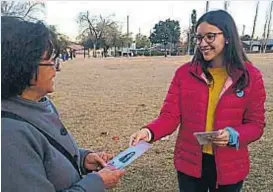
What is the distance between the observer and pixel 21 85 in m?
1.49

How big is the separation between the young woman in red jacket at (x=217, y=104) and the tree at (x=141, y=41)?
64.4 metres

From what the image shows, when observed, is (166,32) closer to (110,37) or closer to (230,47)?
(110,37)

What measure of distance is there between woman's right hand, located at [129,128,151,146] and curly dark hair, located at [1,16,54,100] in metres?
0.98

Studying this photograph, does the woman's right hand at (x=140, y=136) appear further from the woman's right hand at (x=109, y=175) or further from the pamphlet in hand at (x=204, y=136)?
the woman's right hand at (x=109, y=175)

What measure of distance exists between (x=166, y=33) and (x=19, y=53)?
62200mm

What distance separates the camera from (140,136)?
2410 mm

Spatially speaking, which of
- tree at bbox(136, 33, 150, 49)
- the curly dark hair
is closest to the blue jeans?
the curly dark hair

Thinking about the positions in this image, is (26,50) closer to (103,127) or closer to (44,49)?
(44,49)

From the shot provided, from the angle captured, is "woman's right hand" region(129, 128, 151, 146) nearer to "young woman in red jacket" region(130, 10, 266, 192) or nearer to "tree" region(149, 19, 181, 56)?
"young woman in red jacket" region(130, 10, 266, 192)

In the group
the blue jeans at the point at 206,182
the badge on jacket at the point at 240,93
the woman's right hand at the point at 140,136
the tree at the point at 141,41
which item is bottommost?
the tree at the point at 141,41

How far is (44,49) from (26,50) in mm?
83

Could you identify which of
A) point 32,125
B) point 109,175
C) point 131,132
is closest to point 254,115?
point 109,175

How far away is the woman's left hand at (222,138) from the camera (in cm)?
219

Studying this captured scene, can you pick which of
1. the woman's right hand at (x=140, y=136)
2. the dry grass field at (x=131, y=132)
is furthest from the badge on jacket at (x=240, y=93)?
the dry grass field at (x=131, y=132)
